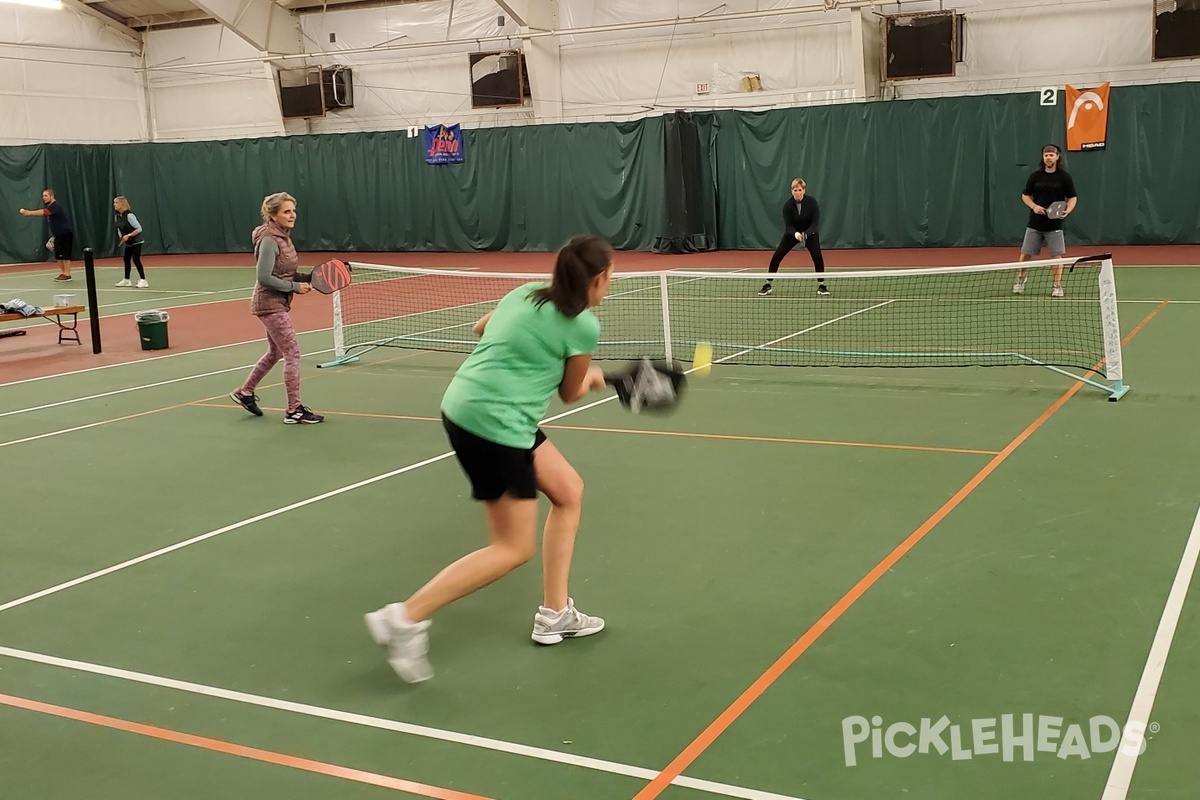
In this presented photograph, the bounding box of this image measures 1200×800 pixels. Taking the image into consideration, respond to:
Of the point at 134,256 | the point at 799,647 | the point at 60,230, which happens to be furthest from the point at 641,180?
the point at 799,647

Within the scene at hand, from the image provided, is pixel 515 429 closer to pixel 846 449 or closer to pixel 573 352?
pixel 573 352

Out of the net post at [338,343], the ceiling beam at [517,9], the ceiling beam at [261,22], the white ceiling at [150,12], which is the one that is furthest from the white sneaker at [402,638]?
the white ceiling at [150,12]

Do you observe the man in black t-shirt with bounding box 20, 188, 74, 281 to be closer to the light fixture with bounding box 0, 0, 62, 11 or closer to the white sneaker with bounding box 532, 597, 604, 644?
the light fixture with bounding box 0, 0, 62, 11

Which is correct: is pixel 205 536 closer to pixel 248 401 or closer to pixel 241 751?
pixel 241 751

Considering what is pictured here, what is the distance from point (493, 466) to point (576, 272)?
78cm

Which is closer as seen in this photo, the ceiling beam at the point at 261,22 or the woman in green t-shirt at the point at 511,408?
A: the woman in green t-shirt at the point at 511,408

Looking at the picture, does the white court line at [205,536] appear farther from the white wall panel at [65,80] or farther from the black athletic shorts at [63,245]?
the white wall panel at [65,80]

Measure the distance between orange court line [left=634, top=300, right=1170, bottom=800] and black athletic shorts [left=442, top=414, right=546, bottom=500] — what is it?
1.08 m

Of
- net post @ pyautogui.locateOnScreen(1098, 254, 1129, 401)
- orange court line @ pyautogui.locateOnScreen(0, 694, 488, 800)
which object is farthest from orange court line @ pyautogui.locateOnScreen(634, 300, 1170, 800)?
net post @ pyautogui.locateOnScreen(1098, 254, 1129, 401)

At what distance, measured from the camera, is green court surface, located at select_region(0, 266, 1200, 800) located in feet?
12.3

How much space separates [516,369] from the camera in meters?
4.27

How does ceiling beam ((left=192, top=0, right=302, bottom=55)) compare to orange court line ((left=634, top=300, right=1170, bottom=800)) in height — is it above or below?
above

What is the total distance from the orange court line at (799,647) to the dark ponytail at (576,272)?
5.03 feet

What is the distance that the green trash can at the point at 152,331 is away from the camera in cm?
1363
